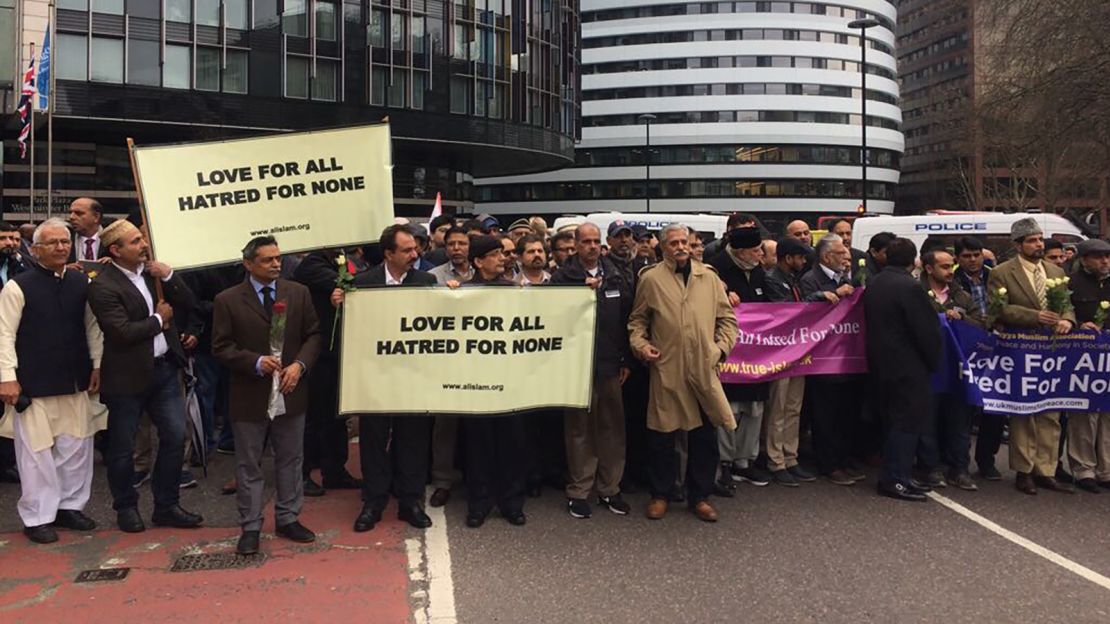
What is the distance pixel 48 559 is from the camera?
16.3ft

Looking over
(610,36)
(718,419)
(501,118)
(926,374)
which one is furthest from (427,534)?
(610,36)

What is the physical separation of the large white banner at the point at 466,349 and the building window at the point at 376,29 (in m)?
34.0

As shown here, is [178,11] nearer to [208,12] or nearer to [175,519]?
[208,12]

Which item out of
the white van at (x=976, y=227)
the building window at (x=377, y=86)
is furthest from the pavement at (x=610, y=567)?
the building window at (x=377, y=86)

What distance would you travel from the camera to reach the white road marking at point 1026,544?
15.6 ft

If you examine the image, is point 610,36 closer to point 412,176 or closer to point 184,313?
point 412,176

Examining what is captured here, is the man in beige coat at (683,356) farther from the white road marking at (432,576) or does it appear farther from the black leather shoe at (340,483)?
the black leather shoe at (340,483)

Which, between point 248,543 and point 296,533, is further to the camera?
point 296,533

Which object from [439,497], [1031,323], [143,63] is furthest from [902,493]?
[143,63]

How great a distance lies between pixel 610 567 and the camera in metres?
4.89

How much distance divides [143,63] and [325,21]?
773 centimetres

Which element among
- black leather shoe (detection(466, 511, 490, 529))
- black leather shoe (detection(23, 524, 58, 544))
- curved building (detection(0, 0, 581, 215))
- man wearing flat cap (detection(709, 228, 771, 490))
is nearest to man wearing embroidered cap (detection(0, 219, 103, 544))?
black leather shoe (detection(23, 524, 58, 544))

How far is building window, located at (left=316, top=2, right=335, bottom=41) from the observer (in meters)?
35.3

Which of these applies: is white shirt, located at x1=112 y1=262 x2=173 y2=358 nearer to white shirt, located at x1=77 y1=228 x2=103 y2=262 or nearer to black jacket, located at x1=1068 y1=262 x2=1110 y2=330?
white shirt, located at x1=77 y1=228 x2=103 y2=262
